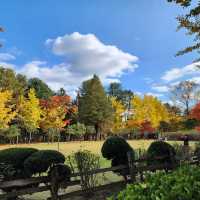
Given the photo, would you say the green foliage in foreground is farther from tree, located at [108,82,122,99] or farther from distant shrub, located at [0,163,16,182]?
tree, located at [108,82,122,99]

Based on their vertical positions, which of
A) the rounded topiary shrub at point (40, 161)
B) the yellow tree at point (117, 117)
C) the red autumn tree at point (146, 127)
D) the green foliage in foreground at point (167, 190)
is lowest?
the rounded topiary shrub at point (40, 161)

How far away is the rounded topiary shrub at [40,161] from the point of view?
8617mm

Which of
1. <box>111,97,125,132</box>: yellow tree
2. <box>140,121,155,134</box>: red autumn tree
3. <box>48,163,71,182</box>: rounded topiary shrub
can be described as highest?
<box>111,97,125,132</box>: yellow tree

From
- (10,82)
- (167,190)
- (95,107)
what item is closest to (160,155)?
(167,190)

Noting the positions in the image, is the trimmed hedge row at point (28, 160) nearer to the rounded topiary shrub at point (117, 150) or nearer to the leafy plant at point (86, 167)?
the leafy plant at point (86, 167)

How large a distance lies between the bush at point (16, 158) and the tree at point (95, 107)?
59.3 metres

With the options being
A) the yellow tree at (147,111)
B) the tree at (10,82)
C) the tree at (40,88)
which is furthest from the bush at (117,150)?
the tree at (40,88)

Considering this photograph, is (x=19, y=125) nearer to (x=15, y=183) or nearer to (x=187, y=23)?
(x=15, y=183)

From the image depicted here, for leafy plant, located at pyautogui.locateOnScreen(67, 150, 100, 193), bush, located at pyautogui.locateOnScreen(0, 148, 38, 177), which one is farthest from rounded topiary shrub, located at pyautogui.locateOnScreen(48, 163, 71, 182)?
bush, located at pyautogui.locateOnScreen(0, 148, 38, 177)

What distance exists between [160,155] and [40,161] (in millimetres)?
5410

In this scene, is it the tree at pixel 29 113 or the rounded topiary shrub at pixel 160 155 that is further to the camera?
the tree at pixel 29 113

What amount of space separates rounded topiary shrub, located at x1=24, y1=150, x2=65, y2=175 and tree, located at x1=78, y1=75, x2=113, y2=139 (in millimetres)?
59409

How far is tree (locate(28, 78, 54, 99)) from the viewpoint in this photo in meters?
69.5

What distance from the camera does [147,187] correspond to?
2670mm
